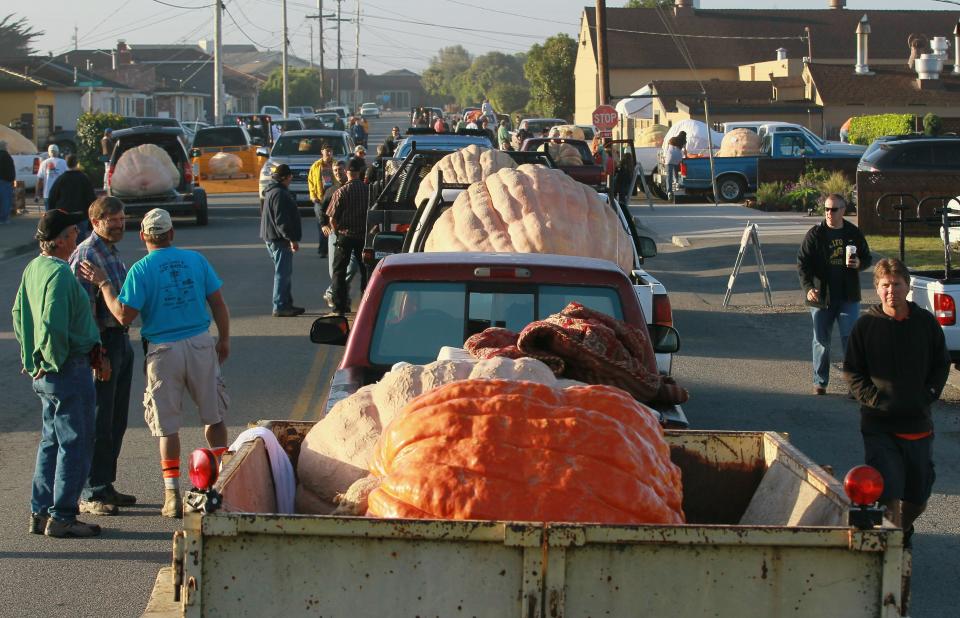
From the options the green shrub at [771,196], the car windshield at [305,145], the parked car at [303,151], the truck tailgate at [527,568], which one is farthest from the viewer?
the green shrub at [771,196]

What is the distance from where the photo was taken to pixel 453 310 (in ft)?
22.0

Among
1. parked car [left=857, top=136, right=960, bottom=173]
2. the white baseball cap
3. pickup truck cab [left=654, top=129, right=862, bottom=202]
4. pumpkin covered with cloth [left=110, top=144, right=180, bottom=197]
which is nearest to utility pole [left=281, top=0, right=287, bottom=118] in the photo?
pickup truck cab [left=654, top=129, right=862, bottom=202]

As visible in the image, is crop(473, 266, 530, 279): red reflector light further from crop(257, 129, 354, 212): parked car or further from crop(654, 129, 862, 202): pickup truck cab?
crop(654, 129, 862, 202): pickup truck cab

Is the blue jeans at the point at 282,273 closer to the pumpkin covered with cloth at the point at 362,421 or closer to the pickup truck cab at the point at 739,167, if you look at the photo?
the pumpkin covered with cloth at the point at 362,421

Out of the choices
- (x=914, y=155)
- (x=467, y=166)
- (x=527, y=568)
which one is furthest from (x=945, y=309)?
(x=914, y=155)

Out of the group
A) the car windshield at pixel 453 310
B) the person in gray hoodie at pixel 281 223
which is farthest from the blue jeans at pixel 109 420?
the person in gray hoodie at pixel 281 223

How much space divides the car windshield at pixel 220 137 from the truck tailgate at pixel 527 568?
1378 inches

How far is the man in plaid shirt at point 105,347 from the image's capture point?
325 inches

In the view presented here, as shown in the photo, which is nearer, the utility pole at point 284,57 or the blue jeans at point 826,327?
the blue jeans at point 826,327

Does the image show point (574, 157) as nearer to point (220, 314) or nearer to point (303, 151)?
point (303, 151)

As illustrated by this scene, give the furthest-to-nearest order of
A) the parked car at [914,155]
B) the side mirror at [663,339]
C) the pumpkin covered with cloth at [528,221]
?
the parked car at [914,155]
the pumpkin covered with cloth at [528,221]
the side mirror at [663,339]

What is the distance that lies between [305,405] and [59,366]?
12.6 feet

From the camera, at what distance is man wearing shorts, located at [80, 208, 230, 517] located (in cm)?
804

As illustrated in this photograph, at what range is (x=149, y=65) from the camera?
107m
